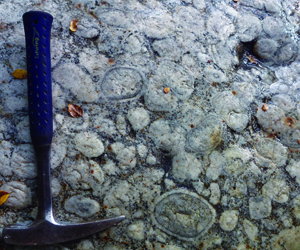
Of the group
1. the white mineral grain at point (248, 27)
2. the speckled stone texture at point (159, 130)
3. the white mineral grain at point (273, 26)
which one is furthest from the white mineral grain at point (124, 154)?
the white mineral grain at point (273, 26)

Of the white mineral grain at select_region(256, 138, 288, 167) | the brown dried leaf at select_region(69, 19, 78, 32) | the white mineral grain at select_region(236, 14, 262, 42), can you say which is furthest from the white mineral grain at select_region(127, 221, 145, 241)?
the white mineral grain at select_region(236, 14, 262, 42)

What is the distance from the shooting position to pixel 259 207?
4.75 ft

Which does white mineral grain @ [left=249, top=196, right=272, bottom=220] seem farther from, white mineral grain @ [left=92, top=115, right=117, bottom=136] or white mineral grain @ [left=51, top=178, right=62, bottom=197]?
white mineral grain @ [left=51, top=178, right=62, bottom=197]

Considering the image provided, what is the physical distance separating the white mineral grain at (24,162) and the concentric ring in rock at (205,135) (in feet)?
2.56

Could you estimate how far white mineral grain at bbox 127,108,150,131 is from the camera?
146 centimetres

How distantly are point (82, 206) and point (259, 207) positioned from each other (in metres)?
0.90

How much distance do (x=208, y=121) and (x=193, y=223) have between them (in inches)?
20.8

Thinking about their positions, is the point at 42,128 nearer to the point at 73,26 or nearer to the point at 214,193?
the point at 73,26

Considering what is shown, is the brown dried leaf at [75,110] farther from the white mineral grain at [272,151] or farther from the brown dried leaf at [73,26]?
the white mineral grain at [272,151]

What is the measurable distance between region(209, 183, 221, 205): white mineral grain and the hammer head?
55 centimetres

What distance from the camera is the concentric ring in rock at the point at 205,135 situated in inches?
57.7

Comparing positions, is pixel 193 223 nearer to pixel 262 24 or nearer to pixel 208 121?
pixel 208 121

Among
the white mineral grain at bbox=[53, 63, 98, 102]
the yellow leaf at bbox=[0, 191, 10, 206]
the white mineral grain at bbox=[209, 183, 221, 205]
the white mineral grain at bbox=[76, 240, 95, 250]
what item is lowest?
the white mineral grain at bbox=[76, 240, 95, 250]

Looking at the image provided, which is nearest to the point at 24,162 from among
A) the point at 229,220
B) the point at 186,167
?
the point at 186,167
